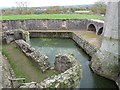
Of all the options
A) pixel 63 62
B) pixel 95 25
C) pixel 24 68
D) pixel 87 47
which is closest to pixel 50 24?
pixel 95 25

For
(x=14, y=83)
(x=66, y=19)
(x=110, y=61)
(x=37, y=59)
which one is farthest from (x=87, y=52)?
(x=66, y=19)

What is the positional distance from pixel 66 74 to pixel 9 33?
13.0m

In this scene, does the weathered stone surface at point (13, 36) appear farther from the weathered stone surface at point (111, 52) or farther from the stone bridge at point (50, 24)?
the weathered stone surface at point (111, 52)

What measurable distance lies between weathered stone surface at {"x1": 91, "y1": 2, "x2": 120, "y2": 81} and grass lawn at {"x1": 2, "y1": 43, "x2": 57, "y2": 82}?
3.53 metres

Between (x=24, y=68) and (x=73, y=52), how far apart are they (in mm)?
7525

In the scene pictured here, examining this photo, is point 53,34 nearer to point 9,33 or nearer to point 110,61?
point 9,33

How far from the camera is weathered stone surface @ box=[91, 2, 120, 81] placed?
480 inches

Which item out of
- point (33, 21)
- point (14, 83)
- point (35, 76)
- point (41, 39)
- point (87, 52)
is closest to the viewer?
point (14, 83)

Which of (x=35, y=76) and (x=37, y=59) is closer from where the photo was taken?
(x=35, y=76)

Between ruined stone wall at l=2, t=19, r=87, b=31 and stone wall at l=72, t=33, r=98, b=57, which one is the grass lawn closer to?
stone wall at l=72, t=33, r=98, b=57

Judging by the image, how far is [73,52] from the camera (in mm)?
18359

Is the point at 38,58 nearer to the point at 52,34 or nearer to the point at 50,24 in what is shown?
the point at 52,34

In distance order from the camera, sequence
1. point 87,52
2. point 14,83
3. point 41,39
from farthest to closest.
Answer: point 41,39 → point 87,52 → point 14,83

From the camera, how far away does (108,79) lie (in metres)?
12.3
